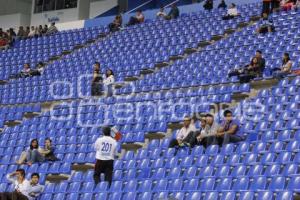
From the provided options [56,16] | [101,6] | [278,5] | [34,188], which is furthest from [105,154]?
[56,16]

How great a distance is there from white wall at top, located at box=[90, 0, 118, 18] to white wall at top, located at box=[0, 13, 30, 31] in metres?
4.19

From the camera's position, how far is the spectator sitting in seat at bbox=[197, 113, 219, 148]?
1227 centimetres

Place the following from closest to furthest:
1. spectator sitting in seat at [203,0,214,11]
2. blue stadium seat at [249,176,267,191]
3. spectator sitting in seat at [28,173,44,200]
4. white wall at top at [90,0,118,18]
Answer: blue stadium seat at [249,176,267,191], spectator sitting in seat at [28,173,44,200], spectator sitting in seat at [203,0,214,11], white wall at top at [90,0,118,18]

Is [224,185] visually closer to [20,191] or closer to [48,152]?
[20,191]

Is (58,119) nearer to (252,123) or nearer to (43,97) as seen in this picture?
(43,97)

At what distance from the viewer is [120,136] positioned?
1405cm

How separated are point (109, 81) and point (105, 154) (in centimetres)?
601

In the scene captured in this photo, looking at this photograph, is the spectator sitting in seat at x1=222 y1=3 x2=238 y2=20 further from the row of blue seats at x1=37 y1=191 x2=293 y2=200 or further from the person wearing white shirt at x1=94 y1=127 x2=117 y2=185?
the row of blue seats at x1=37 y1=191 x2=293 y2=200

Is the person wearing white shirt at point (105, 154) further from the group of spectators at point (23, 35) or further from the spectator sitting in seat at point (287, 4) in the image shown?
the group of spectators at point (23, 35)

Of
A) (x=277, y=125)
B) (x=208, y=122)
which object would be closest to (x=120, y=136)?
(x=208, y=122)

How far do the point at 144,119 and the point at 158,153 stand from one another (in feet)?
8.06

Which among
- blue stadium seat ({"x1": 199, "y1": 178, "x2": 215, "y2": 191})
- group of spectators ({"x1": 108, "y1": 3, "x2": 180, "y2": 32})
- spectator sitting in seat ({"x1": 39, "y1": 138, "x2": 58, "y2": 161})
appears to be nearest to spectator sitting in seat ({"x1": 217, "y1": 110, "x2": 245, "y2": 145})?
blue stadium seat ({"x1": 199, "y1": 178, "x2": 215, "y2": 191})

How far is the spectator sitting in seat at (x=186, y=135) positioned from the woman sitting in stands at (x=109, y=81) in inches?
200

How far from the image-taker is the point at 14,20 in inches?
1312
